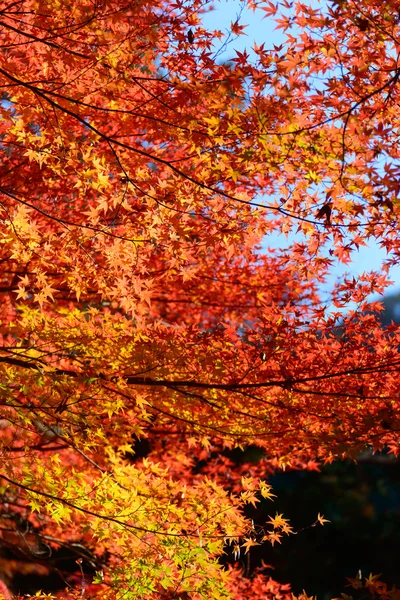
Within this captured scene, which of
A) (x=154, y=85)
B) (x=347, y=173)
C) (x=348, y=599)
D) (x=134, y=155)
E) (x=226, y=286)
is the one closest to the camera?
(x=348, y=599)

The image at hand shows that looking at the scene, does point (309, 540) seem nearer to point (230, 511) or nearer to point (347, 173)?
point (230, 511)

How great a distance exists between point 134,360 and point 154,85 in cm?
229

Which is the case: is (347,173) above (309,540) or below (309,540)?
above

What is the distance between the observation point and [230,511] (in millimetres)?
5453

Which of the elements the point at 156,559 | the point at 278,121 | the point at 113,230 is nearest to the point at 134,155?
the point at 113,230

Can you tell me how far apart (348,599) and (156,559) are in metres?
2.45

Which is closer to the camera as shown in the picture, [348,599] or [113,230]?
[348,599]

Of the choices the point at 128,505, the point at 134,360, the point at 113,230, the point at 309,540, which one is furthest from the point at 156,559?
the point at 309,540

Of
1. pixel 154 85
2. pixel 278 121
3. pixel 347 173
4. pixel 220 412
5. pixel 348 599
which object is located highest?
pixel 154 85

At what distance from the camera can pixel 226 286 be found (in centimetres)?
742

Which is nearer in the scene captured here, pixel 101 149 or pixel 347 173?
pixel 347 173

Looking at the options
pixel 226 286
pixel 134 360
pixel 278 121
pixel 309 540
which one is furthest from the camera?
pixel 309 540

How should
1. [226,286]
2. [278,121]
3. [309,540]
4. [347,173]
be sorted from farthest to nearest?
[309,540] → [226,286] → [278,121] → [347,173]

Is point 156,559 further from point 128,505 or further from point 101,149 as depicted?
point 101,149
